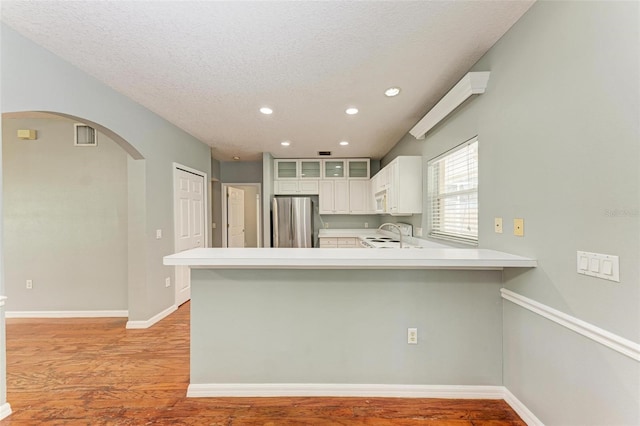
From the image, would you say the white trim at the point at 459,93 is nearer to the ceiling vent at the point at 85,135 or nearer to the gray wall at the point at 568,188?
the gray wall at the point at 568,188

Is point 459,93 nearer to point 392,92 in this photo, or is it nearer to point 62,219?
point 392,92

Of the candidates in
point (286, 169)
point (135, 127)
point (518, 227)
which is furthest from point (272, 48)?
point (286, 169)

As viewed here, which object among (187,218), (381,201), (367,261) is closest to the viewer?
(367,261)

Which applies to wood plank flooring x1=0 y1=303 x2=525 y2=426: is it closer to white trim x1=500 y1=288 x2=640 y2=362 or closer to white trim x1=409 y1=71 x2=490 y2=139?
white trim x1=500 y1=288 x2=640 y2=362

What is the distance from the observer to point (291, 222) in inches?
204

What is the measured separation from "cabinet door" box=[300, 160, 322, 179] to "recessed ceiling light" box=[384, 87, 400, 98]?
298 centimetres

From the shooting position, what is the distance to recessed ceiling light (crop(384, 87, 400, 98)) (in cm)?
245

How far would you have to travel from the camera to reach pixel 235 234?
20.9 ft

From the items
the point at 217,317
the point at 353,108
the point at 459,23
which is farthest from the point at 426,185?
the point at 217,317

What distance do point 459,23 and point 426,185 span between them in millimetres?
1814

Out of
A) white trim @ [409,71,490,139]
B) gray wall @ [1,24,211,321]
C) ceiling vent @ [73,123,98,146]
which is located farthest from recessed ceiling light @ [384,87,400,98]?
ceiling vent @ [73,123,98,146]

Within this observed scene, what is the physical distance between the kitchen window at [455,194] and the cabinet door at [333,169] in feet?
8.56

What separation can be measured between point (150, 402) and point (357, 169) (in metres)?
4.80

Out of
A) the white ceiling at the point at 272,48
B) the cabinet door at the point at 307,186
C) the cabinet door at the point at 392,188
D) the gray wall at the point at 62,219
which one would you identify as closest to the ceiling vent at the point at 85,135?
the gray wall at the point at 62,219
